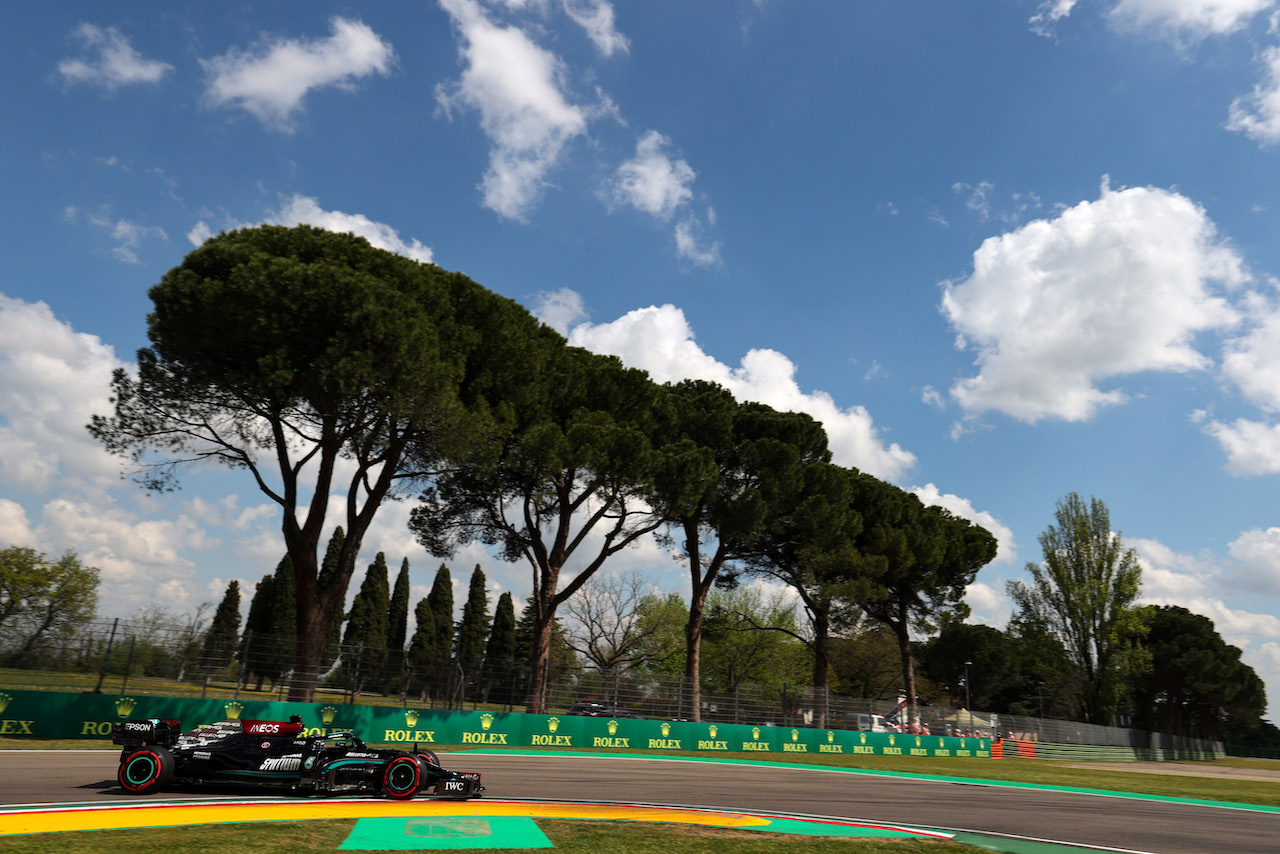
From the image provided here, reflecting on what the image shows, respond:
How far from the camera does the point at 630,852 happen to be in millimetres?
6211

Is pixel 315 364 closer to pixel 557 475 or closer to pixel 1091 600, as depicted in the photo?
pixel 557 475

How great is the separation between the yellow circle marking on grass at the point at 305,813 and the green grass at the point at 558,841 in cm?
43

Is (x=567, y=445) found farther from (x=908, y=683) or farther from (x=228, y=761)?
(x=908, y=683)

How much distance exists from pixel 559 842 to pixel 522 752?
44.2ft

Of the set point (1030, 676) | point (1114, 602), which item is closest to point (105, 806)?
point (1114, 602)

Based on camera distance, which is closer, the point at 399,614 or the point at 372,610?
the point at 372,610

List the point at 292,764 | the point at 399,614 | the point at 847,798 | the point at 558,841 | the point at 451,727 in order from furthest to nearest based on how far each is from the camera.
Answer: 1. the point at 399,614
2. the point at 451,727
3. the point at 847,798
4. the point at 292,764
5. the point at 558,841

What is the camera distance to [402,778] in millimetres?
8984

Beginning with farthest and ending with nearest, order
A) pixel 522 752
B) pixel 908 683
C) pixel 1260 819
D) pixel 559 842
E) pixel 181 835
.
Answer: pixel 908 683 → pixel 522 752 → pixel 1260 819 → pixel 559 842 → pixel 181 835

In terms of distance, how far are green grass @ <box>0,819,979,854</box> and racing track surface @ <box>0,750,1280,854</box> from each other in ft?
7.15

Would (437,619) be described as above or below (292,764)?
above

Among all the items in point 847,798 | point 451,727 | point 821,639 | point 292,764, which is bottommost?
point 451,727

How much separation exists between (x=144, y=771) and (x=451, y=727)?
12.2 m

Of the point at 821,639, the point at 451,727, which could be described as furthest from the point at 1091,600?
the point at 451,727
